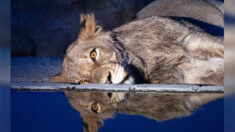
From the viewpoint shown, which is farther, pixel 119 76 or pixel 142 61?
pixel 142 61

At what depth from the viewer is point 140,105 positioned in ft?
7.11

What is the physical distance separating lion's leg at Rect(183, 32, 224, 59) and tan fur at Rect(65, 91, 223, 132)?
797 mm

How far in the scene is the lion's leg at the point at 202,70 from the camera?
3.07m

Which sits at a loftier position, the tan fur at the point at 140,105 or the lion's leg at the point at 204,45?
the lion's leg at the point at 204,45

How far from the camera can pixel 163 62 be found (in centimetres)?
321

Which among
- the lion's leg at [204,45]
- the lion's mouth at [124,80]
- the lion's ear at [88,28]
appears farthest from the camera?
the lion's ear at [88,28]

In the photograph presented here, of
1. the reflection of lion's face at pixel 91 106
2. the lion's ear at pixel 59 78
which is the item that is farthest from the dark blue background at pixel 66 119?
the lion's ear at pixel 59 78

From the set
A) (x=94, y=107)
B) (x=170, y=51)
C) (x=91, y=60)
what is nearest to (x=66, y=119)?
(x=94, y=107)

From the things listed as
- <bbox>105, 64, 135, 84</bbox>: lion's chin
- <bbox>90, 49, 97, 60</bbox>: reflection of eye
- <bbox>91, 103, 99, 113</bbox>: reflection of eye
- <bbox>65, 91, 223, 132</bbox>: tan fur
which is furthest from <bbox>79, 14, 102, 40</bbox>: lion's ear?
<bbox>91, 103, 99, 113</bbox>: reflection of eye

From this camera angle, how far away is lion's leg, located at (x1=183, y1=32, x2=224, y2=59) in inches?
118

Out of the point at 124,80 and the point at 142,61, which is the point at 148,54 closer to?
the point at 142,61

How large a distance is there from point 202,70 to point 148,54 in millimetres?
631

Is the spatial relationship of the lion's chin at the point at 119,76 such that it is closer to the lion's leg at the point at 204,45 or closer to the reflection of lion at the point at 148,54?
the reflection of lion at the point at 148,54

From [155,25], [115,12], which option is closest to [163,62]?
[155,25]
